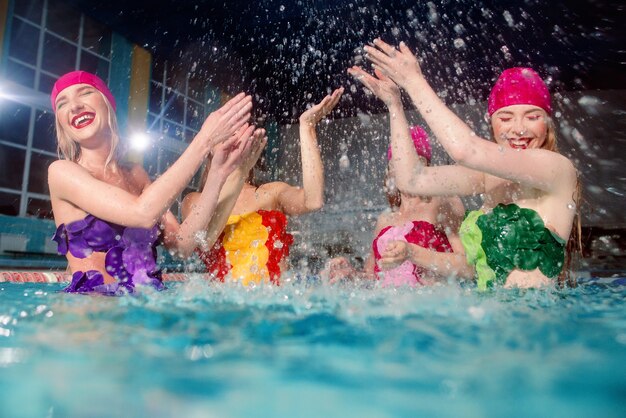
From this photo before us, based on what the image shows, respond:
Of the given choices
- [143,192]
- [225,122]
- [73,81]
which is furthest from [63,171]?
[225,122]

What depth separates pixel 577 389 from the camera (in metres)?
0.72

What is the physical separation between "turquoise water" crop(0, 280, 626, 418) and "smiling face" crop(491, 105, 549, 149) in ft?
3.94

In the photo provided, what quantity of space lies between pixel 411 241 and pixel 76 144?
203cm

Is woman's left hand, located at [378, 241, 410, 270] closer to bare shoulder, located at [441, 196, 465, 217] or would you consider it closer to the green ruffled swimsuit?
the green ruffled swimsuit

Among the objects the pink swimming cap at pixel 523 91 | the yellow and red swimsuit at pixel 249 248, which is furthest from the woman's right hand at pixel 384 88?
the yellow and red swimsuit at pixel 249 248

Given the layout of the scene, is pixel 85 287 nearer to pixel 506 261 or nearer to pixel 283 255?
pixel 283 255

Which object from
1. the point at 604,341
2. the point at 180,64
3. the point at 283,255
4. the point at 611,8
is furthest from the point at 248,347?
the point at 180,64

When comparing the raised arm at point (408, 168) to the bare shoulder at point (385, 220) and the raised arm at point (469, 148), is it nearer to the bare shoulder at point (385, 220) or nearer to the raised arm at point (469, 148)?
the raised arm at point (469, 148)

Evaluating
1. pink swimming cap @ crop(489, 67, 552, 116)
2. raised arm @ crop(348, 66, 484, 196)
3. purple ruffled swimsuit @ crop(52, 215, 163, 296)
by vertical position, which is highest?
pink swimming cap @ crop(489, 67, 552, 116)

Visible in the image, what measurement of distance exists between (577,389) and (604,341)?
0.35 meters

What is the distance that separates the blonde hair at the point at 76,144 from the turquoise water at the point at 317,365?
4.79 ft

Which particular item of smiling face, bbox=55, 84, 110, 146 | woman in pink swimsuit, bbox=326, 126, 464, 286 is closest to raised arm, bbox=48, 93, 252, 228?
smiling face, bbox=55, 84, 110, 146

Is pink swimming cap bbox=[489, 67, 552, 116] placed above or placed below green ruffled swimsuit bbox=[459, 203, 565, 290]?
above

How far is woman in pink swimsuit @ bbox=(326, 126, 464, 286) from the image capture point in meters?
3.17
